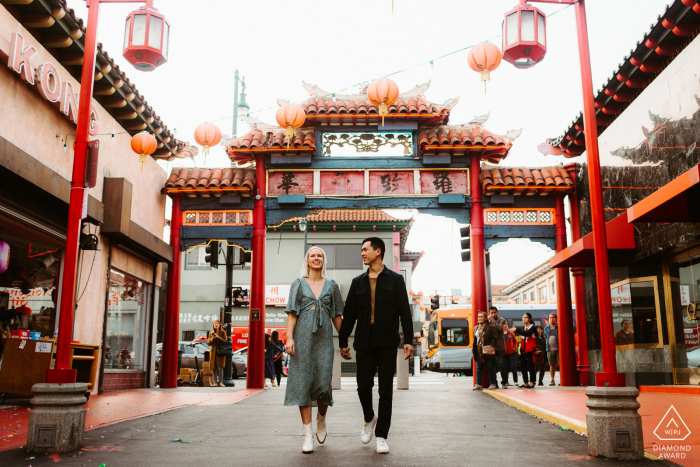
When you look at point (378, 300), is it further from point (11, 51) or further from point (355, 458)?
point (11, 51)

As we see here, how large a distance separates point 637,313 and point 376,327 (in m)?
8.96

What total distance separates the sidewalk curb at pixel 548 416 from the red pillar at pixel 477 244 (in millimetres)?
3893

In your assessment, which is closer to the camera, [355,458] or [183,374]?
[355,458]

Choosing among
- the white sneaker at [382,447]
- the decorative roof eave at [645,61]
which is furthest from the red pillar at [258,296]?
the white sneaker at [382,447]

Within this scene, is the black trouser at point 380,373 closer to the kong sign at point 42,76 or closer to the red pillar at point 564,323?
the kong sign at point 42,76

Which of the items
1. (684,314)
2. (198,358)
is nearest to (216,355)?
(198,358)

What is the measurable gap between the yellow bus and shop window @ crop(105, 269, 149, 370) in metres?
20.4

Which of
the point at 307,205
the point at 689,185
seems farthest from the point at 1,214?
the point at 689,185

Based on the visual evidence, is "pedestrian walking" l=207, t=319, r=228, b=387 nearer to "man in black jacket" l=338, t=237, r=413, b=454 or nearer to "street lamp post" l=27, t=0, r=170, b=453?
"street lamp post" l=27, t=0, r=170, b=453

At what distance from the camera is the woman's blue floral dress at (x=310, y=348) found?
593 centimetres

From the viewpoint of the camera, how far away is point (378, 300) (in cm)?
607

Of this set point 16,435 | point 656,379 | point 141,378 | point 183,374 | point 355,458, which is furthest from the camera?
point 183,374

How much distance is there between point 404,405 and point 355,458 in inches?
220

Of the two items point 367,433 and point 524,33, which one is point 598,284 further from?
point 524,33
